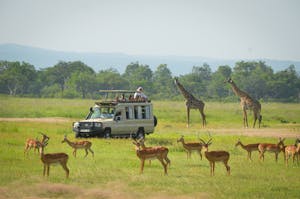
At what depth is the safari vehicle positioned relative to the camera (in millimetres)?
27062

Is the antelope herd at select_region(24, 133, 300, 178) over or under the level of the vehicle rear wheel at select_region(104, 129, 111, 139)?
over

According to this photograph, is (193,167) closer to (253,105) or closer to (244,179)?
(244,179)

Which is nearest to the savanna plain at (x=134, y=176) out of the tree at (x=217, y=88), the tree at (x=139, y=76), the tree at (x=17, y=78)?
the tree at (x=17, y=78)

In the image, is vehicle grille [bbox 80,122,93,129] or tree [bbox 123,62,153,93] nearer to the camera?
vehicle grille [bbox 80,122,93,129]

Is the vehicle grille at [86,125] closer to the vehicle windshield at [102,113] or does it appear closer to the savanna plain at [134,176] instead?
the vehicle windshield at [102,113]

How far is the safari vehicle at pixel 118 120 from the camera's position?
2706cm

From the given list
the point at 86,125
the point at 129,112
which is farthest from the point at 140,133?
the point at 86,125

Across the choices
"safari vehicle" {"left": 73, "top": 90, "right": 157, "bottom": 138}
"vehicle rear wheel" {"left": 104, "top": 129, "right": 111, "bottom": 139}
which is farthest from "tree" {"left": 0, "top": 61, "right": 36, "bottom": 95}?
"vehicle rear wheel" {"left": 104, "top": 129, "right": 111, "bottom": 139}

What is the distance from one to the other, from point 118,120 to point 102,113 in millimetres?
807

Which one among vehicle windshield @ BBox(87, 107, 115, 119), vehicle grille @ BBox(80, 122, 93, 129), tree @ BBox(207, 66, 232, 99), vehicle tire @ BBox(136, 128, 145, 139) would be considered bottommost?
tree @ BBox(207, 66, 232, 99)

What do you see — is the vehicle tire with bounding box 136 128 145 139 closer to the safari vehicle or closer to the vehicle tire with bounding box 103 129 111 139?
the safari vehicle

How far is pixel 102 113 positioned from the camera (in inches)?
1113

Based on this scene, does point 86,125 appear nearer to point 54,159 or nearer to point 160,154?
point 160,154

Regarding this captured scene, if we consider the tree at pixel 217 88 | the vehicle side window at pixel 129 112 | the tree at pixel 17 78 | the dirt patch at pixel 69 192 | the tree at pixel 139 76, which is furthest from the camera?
the tree at pixel 217 88
